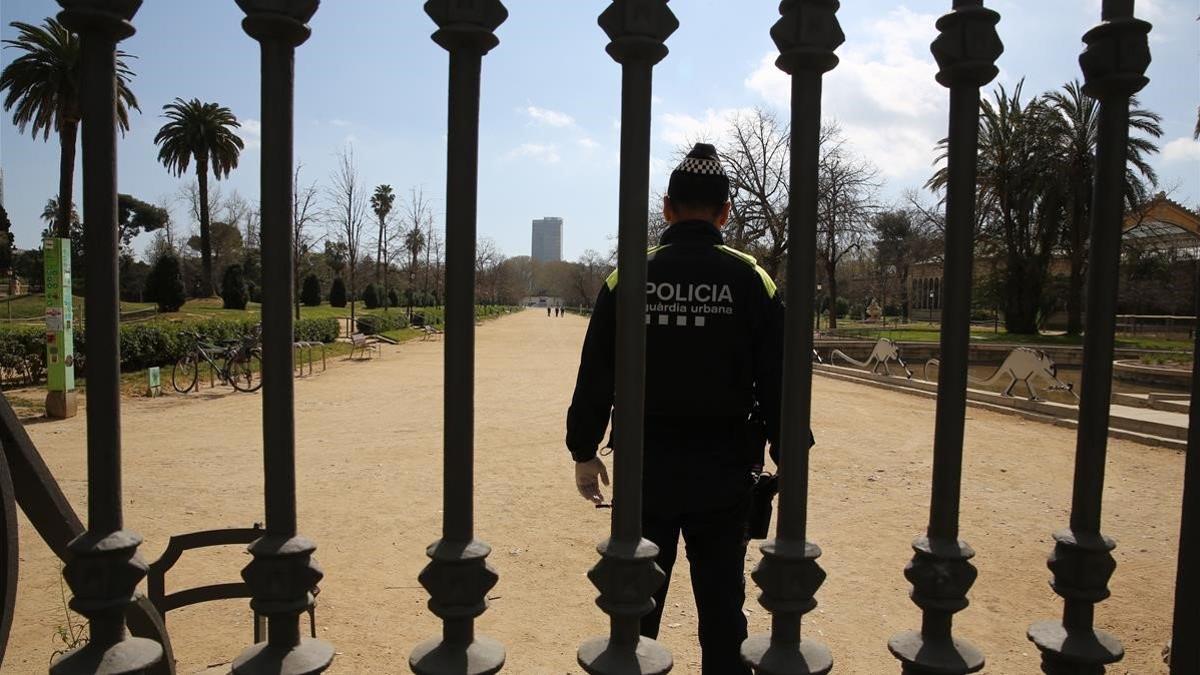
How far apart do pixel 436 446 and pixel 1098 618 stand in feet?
24.4

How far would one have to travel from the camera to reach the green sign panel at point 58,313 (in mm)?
10984

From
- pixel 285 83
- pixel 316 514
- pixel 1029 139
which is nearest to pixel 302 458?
pixel 316 514

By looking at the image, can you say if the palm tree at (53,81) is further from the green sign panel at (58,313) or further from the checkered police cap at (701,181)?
the checkered police cap at (701,181)

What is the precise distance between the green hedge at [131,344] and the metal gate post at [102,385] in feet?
54.4

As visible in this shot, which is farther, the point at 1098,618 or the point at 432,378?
the point at 432,378

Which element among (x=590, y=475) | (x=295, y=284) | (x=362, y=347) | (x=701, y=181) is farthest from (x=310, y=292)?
(x=701, y=181)

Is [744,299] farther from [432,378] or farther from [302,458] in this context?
[432,378]

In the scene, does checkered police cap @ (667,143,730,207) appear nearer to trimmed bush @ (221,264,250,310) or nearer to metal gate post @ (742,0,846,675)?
metal gate post @ (742,0,846,675)

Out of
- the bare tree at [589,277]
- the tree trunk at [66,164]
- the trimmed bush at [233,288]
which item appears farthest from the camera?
the bare tree at [589,277]

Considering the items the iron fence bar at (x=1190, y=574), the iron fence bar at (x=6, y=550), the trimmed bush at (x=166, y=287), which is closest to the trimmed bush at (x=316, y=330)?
the trimmed bush at (x=166, y=287)

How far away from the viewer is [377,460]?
8.94 metres

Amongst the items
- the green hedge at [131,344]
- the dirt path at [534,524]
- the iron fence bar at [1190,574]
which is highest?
the iron fence bar at [1190,574]

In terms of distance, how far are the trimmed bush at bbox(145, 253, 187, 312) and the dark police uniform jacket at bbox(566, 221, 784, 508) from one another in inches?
1638

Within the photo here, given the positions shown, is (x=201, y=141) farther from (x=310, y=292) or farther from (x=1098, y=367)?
(x=1098, y=367)
